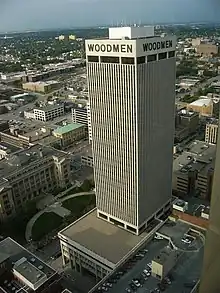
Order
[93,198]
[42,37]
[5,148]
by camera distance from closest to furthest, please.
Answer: [93,198]
[5,148]
[42,37]

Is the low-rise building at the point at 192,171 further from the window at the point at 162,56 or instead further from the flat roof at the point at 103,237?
the window at the point at 162,56

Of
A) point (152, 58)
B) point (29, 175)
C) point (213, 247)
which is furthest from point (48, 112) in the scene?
point (213, 247)

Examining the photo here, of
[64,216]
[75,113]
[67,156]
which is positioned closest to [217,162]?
[64,216]

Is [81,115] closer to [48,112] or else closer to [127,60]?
[48,112]

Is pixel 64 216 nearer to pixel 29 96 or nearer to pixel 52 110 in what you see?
pixel 52 110


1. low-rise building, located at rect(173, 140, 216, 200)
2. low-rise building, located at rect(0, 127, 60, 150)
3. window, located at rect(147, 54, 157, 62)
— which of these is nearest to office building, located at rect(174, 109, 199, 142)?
low-rise building, located at rect(173, 140, 216, 200)

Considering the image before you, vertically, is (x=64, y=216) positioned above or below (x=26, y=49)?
below

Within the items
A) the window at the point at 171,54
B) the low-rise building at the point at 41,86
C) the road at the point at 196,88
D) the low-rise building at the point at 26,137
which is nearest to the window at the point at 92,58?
the window at the point at 171,54
